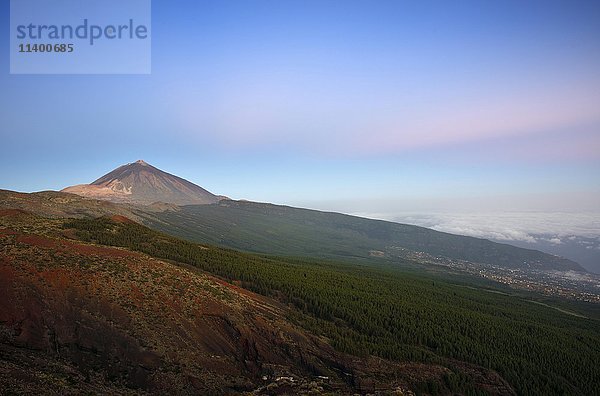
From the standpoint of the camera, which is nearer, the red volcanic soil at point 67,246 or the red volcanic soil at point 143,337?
the red volcanic soil at point 143,337

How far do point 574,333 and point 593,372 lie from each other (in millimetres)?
37016

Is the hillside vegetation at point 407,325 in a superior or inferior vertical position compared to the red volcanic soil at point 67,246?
Result: inferior

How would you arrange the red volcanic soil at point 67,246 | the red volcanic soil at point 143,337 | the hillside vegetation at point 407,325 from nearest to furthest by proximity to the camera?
1. the red volcanic soil at point 143,337
2. the red volcanic soil at point 67,246
3. the hillside vegetation at point 407,325

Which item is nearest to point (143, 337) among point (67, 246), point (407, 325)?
point (67, 246)

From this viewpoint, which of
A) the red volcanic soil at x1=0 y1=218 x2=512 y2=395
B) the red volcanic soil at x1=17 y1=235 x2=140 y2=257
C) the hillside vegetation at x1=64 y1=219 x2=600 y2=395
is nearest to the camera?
the red volcanic soil at x1=0 y1=218 x2=512 y2=395

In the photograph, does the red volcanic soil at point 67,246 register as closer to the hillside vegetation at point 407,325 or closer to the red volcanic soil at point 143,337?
the red volcanic soil at point 143,337

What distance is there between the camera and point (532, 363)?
78.2 meters

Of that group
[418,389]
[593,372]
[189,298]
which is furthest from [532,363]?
[189,298]

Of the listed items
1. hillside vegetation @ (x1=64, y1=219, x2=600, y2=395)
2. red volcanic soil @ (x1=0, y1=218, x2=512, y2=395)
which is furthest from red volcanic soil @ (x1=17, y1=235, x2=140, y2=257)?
hillside vegetation @ (x1=64, y1=219, x2=600, y2=395)

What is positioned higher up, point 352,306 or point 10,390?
point 10,390

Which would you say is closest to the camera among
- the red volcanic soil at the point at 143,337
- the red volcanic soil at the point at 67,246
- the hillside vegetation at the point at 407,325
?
the red volcanic soil at the point at 143,337

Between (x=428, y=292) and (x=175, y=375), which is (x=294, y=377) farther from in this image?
(x=428, y=292)

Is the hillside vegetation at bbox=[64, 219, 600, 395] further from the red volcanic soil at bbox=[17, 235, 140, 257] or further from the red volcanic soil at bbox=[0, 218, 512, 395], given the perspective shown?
the red volcanic soil at bbox=[17, 235, 140, 257]

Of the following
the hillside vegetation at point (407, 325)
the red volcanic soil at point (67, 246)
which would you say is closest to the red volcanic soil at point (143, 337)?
the red volcanic soil at point (67, 246)
